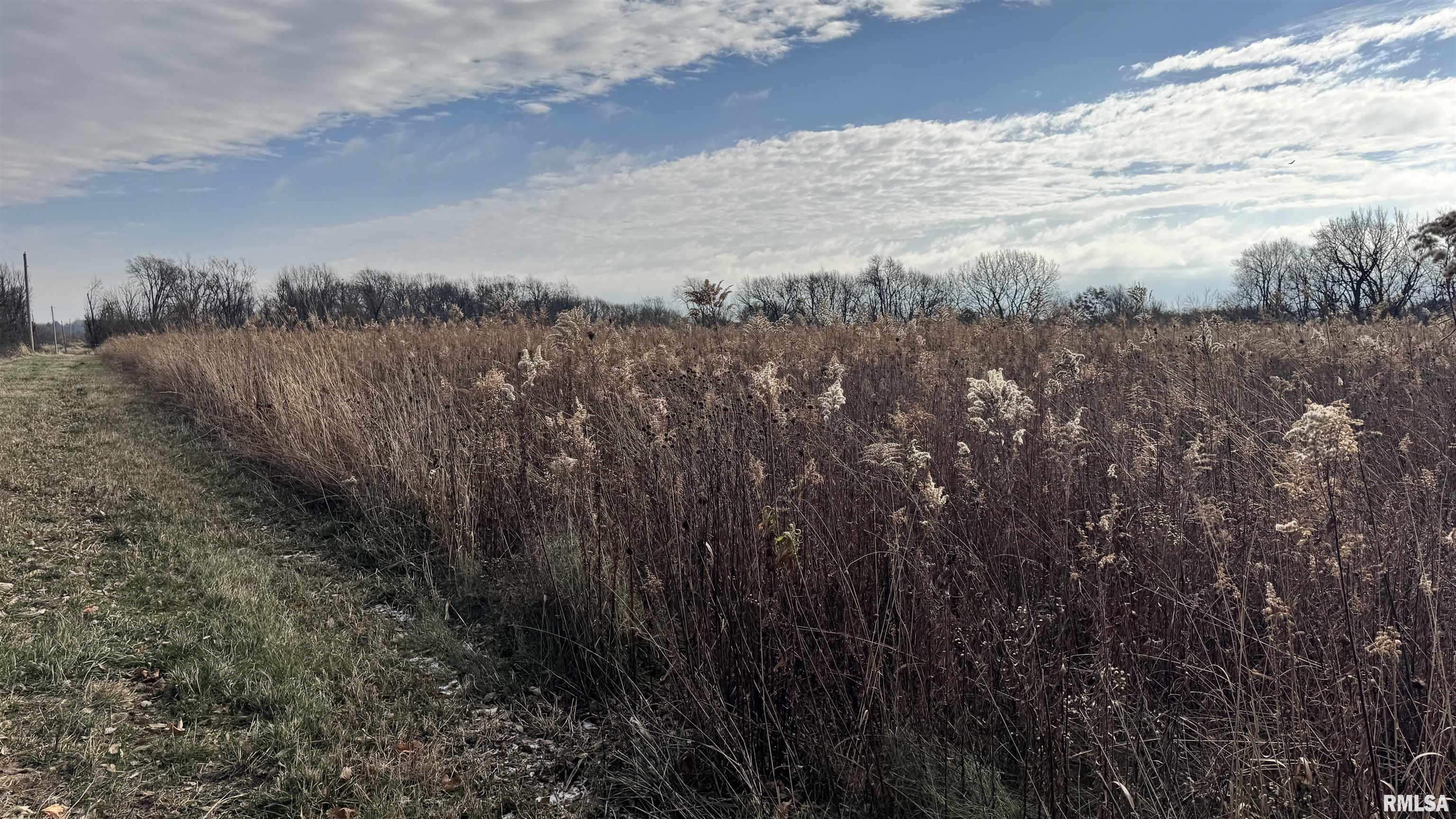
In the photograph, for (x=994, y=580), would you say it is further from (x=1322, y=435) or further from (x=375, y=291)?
(x=375, y=291)

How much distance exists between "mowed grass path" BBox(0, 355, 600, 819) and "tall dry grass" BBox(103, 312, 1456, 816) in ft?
1.77

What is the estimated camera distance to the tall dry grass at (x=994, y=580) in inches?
85.4

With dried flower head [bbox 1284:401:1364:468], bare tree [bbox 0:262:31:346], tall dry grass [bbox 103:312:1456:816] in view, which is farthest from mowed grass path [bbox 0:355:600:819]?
bare tree [bbox 0:262:31:346]

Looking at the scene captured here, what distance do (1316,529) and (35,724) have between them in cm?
463

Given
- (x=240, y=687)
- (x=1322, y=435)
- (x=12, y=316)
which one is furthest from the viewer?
(x=12, y=316)

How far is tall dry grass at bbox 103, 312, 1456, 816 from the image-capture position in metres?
2.17

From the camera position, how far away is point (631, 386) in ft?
19.3

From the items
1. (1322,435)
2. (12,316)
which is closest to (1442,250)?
(1322,435)

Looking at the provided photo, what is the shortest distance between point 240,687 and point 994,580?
3.29m

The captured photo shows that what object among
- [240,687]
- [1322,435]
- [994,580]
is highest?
[1322,435]

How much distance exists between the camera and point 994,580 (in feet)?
10.8

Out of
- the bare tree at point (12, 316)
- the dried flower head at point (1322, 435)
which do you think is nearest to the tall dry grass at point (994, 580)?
the dried flower head at point (1322, 435)

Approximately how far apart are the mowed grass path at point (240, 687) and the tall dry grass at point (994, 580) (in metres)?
0.54

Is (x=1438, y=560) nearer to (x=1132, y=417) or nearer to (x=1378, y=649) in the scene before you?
(x=1378, y=649)
